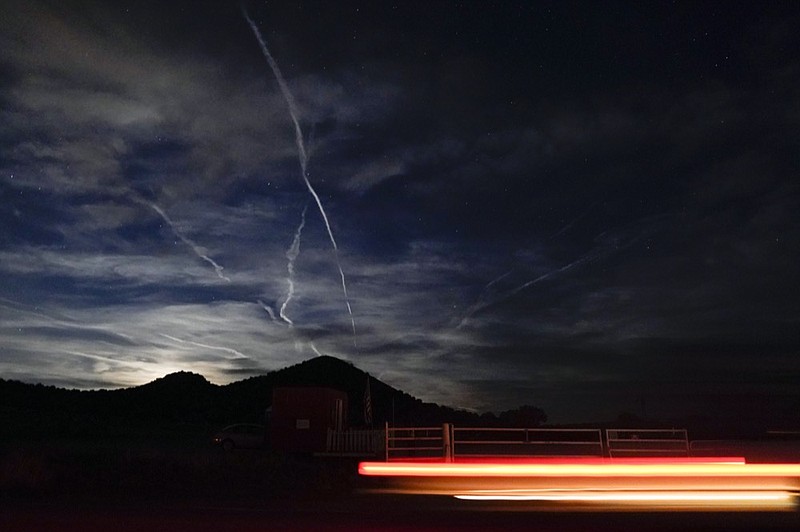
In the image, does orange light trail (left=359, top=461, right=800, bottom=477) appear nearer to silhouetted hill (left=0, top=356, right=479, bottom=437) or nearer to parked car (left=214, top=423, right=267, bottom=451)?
parked car (left=214, top=423, right=267, bottom=451)

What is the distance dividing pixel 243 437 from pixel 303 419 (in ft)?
17.8

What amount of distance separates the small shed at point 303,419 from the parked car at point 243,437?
10.9 ft

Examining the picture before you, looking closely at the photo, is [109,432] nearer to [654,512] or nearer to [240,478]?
[240,478]

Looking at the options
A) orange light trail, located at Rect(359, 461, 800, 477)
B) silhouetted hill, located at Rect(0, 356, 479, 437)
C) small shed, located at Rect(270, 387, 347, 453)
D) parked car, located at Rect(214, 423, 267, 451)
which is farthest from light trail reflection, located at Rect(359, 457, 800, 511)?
silhouetted hill, located at Rect(0, 356, 479, 437)

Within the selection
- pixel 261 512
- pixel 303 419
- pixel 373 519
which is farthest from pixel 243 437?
pixel 373 519

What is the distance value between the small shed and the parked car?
334 centimetres

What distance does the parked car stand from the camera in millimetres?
41000

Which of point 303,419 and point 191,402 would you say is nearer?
point 303,419

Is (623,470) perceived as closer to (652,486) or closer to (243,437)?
(652,486)

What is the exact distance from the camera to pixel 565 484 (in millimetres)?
10094

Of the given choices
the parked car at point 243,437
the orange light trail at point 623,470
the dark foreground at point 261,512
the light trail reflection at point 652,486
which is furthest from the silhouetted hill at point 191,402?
the light trail reflection at point 652,486

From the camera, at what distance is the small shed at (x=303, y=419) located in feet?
123

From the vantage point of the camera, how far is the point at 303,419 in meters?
37.8

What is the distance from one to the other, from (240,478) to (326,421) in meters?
15.9
